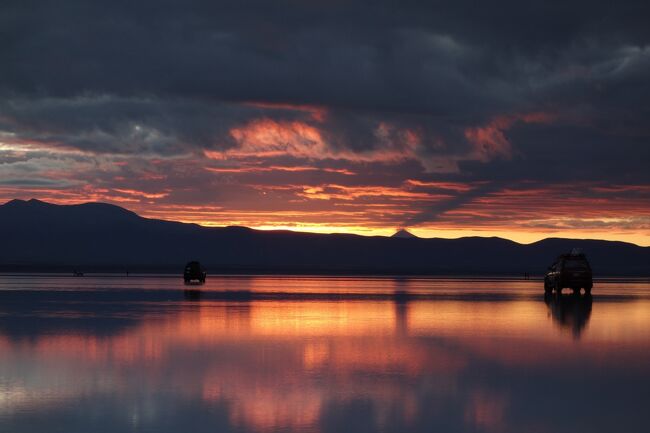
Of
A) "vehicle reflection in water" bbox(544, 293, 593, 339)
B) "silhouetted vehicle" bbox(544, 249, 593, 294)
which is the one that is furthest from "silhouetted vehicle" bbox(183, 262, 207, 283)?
"vehicle reflection in water" bbox(544, 293, 593, 339)

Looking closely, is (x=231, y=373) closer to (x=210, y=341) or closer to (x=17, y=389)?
(x=17, y=389)

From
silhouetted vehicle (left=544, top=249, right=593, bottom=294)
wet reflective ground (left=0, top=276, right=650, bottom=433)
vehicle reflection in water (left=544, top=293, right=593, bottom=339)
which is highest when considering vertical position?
silhouetted vehicle (left=544, top=249, right=593, bottom=294)

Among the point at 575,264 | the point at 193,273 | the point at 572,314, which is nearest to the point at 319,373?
the point at 572,314

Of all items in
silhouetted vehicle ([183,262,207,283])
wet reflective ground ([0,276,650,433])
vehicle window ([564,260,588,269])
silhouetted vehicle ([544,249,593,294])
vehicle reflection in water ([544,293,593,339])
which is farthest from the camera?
silhouetted vehicle ([183,262,207,283])

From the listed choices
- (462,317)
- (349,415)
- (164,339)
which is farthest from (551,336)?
(349,415)

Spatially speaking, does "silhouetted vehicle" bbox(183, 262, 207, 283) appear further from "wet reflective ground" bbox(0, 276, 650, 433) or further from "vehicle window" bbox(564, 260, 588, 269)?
"wet reflective ground" bbox(0, 276, 650, 433)

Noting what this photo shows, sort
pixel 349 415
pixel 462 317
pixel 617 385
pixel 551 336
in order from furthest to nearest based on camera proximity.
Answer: pixel 462 317
pixel 551 336
pixel 617 385
pixel 349 415

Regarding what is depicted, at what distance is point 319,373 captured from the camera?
16.6 metres

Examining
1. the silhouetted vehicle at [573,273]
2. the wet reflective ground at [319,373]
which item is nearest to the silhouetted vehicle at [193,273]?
the silhouetted vehicle at [573,273]

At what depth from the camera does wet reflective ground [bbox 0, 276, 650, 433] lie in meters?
12.2

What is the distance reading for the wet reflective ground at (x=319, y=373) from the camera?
12.2 meters

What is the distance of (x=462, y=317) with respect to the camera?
3153 cm

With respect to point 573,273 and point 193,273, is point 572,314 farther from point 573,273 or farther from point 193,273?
point 193,273

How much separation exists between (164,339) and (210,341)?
1.11m
